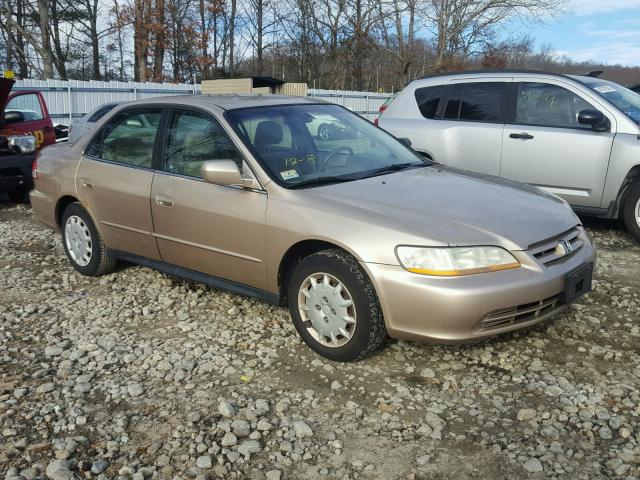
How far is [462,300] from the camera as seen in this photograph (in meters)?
3.12

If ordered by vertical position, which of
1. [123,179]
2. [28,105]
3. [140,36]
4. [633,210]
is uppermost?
[140,36]

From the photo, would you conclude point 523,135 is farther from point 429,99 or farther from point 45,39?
point 45,39

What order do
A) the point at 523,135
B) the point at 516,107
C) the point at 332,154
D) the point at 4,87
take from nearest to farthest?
1. the point at 332,154
2. the point at 523,135
3. the point at 516,107
4. the point at 4,87

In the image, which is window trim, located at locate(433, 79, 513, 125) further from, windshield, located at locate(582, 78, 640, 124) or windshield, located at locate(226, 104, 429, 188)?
windshield, located at locate(226, 104, 429, 188)

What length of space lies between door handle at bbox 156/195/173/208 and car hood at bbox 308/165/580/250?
1.16 m

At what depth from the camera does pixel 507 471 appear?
8.49 ft

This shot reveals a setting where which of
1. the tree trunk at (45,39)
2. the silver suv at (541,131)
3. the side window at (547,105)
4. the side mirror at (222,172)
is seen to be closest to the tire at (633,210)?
the silver suv at (541,131)

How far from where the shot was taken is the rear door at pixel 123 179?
15.1 ft

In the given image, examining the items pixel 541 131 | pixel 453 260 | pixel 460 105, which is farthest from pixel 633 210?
pixel 453 260

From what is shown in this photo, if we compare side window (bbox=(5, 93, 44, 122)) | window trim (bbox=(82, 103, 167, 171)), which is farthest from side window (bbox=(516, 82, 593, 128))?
side window (bbox=(5, 93, 44, 122))

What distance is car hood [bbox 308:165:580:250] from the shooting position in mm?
3318

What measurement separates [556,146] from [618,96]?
97 centimetres

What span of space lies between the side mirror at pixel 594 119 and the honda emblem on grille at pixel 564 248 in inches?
119

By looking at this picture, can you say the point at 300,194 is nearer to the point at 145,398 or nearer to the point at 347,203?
the point at 347,203
